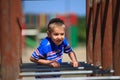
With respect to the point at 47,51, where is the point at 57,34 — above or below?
above

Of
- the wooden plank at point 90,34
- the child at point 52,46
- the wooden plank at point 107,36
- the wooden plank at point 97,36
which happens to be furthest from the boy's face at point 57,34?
the wooden plank at point 90,34

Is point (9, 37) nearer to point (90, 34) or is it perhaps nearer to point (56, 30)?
point (56, 30)

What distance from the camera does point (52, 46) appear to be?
117 inches

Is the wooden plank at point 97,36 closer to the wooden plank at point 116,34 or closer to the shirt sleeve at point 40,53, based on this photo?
the shirt sleeve at point 40,53

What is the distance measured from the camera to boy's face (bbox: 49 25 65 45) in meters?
2.77

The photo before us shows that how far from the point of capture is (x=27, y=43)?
81.8ft

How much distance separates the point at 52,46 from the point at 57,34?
20cm

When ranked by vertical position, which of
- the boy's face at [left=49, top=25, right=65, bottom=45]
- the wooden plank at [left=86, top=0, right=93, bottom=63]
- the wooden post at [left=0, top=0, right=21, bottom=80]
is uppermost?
the wooden post at [left=0, top=0, right=21, bottom=80]

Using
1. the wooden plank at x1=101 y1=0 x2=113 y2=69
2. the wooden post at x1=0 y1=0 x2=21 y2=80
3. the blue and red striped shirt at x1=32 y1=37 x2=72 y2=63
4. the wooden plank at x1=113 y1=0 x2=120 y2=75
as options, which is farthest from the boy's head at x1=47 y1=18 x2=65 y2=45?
the wooden post at x1=0 y1=0 x2=21 y2=80

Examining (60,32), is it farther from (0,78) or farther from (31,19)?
(31,19)

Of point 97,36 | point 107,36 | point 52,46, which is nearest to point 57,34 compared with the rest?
point 52,46

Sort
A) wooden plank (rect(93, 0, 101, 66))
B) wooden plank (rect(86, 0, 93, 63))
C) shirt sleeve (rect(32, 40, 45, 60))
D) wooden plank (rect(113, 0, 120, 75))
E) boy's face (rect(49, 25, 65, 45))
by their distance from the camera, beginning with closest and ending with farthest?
1. wooden plank (rect(113, 0, 120, 75))
2. boy's face (rect(49, 25, 65, 45))
3. shirt sleeve (rect(32, 40, 45, 60))
4. wooden plank (rect(93, 0, 101, 66))
5. wooden plank (rect(86, 0, 93, 63))

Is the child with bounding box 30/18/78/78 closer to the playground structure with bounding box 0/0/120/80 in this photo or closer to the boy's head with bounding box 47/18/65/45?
the boy's head with bounding box 47/18/65/45

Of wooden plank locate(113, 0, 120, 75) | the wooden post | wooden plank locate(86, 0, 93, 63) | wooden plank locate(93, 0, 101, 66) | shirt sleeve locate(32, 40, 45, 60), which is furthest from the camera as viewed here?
wooden plank locate(86, 0, 93, 63)
